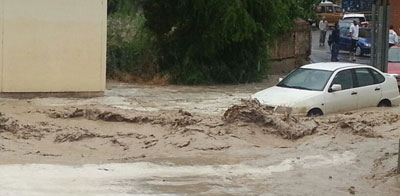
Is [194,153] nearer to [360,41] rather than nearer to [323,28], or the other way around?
[360,41]

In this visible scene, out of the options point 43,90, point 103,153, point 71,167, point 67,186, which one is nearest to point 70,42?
point 43,90

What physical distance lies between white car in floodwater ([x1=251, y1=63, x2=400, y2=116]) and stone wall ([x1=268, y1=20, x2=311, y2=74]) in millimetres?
11489

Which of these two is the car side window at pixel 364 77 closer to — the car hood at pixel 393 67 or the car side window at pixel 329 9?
the car hood at pixel 393 67

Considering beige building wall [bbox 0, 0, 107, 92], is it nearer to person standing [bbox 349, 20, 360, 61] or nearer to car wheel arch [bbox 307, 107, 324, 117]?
car wheel arch [bbox 307, 107, 324, 117]

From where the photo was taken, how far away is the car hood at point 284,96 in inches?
Result: 621

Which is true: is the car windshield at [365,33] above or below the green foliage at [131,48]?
above

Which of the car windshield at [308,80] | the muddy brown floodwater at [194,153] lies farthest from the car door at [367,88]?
the muddy brown floodwater at [194,153]

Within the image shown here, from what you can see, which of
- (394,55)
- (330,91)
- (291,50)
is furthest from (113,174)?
(291,50)

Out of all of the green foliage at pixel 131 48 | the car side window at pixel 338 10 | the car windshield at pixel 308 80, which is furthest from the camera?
the car side window at pixel 338 10

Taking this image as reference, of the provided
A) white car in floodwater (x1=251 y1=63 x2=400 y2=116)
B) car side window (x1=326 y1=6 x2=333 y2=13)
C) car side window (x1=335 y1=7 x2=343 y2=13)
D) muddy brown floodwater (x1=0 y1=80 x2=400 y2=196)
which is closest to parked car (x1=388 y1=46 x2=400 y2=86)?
white car in floodwater (x1=251 y1=63 x2=400 y2=116)

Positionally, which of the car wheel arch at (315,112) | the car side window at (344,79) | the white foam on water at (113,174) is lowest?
the white foam on water at (113,174)

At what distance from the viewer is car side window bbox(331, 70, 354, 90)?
16781 millimetres

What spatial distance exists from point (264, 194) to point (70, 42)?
11631 millimetres

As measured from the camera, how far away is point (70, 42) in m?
19.9
